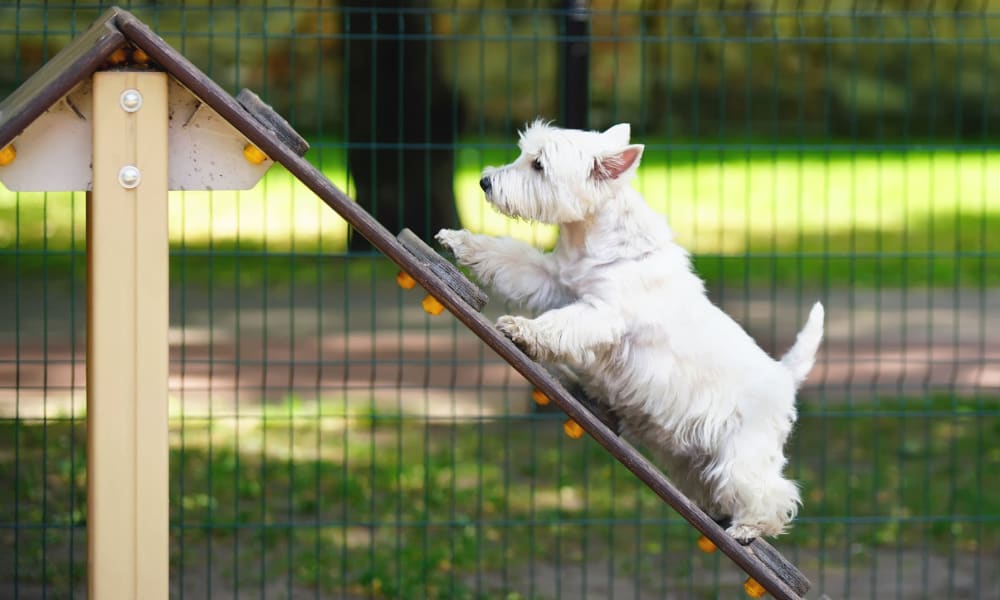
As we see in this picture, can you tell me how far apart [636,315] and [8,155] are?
1.89m

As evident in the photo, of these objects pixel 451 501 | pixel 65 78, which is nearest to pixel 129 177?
pixel 65 78

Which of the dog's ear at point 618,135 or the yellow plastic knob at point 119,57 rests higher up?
the yellow plastic knob at point 119,57

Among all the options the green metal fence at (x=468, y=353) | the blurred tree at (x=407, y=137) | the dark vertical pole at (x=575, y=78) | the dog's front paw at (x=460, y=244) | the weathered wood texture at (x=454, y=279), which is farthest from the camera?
the blurred tree at (x=407, y=137)

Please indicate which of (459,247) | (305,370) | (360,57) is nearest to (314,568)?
(459,247)

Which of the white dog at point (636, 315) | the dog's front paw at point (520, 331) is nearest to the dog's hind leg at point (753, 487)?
the white dog at point (636, 315)

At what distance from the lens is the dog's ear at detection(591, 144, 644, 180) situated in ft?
13.7

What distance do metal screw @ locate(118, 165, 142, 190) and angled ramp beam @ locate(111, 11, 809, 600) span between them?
10.5 inches

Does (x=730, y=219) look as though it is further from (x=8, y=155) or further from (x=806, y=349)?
(x=8, y=155)

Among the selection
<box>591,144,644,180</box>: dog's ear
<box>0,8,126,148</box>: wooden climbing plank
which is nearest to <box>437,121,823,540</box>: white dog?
<box>591,144,644,180</box>: dog's ear

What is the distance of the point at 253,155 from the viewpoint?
3.81 meters

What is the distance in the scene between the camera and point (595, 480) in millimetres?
7980

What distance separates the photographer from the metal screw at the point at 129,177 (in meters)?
3.63

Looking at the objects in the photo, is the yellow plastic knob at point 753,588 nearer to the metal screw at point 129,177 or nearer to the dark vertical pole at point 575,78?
the metal screw at point 129,177

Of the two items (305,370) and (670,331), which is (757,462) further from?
(305,370)
